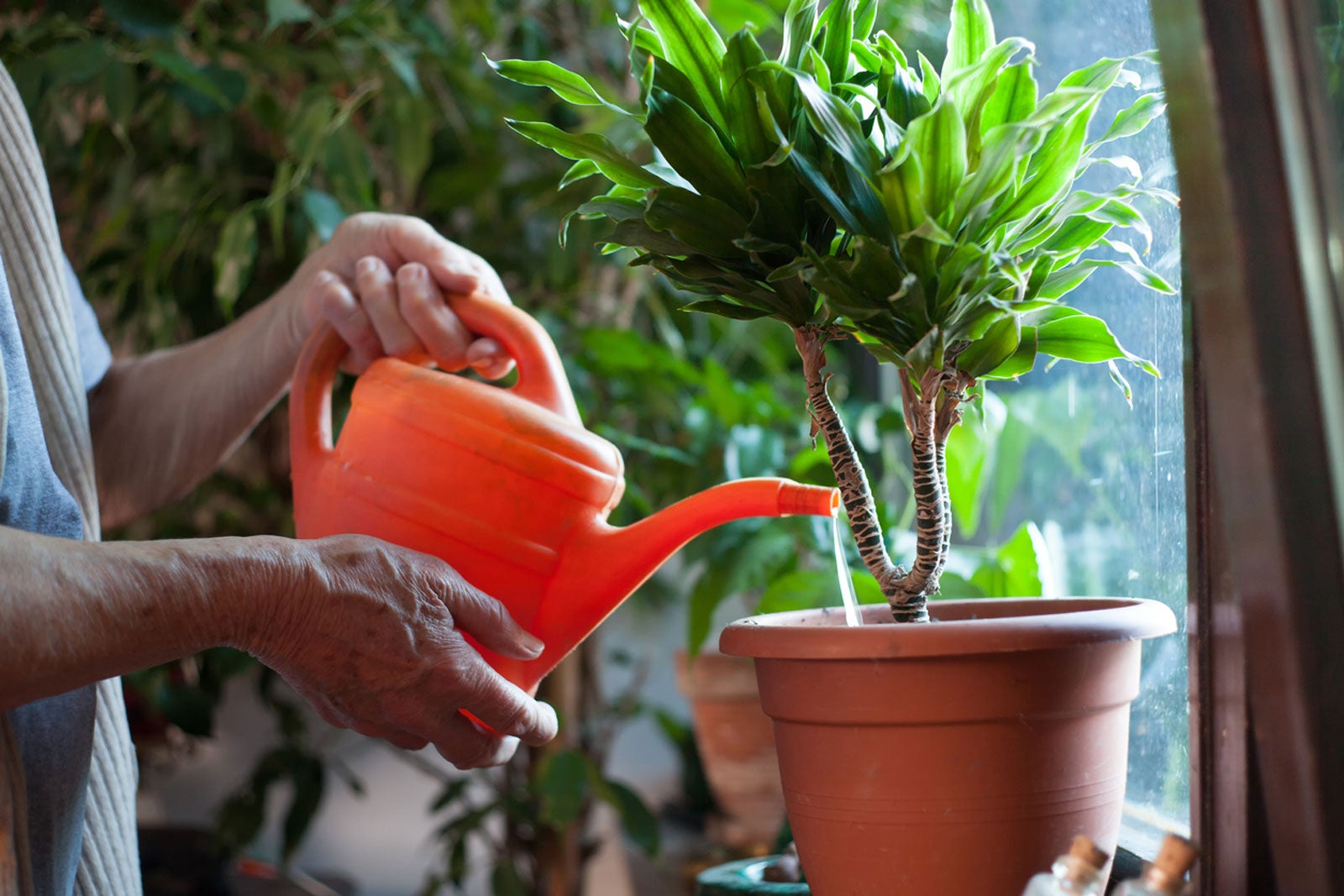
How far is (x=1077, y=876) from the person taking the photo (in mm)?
442

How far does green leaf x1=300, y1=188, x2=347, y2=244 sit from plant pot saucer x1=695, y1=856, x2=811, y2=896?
0.89 meters

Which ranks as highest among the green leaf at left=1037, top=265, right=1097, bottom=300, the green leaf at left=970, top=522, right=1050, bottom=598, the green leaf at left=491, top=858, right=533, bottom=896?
the green leaf at left=1037, top=265, right=1097, bottom=300

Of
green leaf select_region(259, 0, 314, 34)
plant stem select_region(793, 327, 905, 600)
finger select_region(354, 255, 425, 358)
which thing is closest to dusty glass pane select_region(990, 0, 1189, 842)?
plant stem select_region(793, 327, 905, 600)

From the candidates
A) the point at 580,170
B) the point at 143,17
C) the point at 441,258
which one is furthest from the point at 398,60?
the point at 580,170

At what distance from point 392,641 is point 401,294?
288 mm

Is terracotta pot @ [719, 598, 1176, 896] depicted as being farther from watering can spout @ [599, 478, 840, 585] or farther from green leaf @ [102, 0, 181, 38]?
green leaf @ [102, 0, 181, 38]

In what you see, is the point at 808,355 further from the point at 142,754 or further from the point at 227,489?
the point at 142,754

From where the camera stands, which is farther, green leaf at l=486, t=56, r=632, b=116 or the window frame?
green leaf at l=486, t=56, r=632, b=116

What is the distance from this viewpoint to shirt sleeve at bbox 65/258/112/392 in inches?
38.8

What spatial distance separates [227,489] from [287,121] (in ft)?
2.44

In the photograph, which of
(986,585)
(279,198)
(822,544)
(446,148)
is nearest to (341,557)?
(986,585)

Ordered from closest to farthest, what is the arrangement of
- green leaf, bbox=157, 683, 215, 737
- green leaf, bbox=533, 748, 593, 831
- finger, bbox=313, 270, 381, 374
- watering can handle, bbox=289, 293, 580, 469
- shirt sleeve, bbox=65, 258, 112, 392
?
watering can handle, bbox=289, 293, 580, 469
finger, bbox=313, 270, 381, 374
shirt sleeve, bbox=65, 258, 112, 392
green leaf, bbox=533, 748, 593, 831
green leaf, bbox=157, 683, 215, 737

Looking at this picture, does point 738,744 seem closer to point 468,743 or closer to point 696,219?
point 468,743

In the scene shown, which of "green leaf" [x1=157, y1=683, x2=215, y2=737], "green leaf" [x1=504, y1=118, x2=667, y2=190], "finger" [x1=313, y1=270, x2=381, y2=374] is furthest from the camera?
"green leaf" [x1=157, y1=683, x2=215, y2=737]
